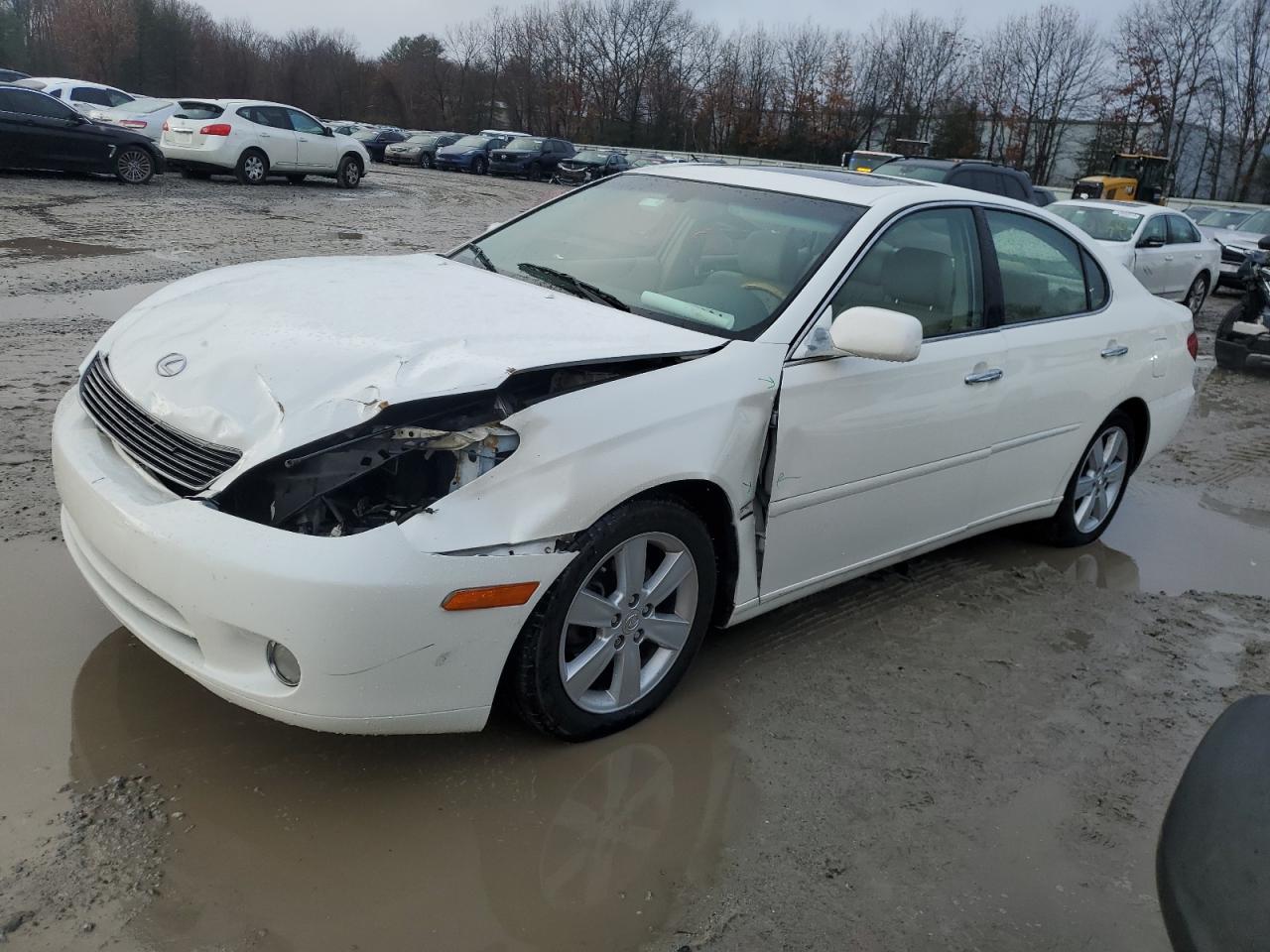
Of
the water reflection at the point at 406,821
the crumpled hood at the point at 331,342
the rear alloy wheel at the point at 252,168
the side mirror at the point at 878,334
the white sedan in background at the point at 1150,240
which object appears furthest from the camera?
the rear alloy wheel at the point at 252,168

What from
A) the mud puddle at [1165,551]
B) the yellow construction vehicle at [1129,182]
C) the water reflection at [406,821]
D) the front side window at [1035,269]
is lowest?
the water reflection at [406,821]

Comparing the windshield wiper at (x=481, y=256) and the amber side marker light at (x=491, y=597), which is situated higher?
the windshield wiper at (x=481, y=256)

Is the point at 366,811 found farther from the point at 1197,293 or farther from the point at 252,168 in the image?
the point at 252,168

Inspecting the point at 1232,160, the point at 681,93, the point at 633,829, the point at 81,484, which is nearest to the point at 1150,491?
the point at 633,829

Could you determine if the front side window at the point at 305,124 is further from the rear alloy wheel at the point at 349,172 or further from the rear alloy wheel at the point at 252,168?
the rear alloy wheel at the point at 252,168

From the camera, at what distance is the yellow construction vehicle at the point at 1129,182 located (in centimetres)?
2517

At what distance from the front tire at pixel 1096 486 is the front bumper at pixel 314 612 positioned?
3.16m

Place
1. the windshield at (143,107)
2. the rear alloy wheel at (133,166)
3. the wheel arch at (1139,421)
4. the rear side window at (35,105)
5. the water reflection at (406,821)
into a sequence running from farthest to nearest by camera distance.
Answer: the windshield at (143,107)
the rear alloy wheel at (133,166)
the rear side window at (35,105)
the wheel arch at (1139,421)
the water reflection at (406,821)

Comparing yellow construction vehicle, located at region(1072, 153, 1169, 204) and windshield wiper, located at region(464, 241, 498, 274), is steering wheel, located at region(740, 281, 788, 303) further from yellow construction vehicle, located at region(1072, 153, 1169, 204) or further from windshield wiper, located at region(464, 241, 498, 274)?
yellow construction vehicle, located at region(1072, 153, 1169, 204)

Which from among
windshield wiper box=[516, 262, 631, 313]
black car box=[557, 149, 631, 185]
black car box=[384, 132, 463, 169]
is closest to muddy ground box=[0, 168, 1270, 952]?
windshield wiper box=[516, 262, 631, 313]

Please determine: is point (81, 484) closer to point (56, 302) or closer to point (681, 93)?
point (56, 302)

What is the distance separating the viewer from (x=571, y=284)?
3.64m

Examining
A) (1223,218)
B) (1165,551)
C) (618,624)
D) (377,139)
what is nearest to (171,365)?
(618,624)

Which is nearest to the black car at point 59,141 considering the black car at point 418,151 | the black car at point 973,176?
the black car at point 973,176
